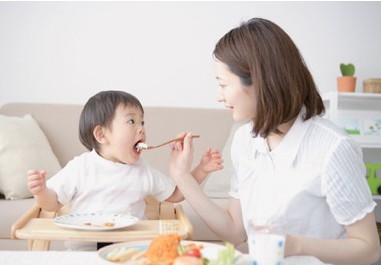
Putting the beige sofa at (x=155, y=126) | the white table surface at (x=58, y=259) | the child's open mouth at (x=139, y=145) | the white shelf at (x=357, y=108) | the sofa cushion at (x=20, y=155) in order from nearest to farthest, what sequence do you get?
the white table surface at (x=58, y=259) → the child's open mouth at (x=139, y=145) → the sofa cushion at (x=20, y=155) → the beige sofa at (x=155, y=126) → the white shelf at (x=357, y=108)

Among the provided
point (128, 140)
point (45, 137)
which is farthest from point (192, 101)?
point (128, 140)

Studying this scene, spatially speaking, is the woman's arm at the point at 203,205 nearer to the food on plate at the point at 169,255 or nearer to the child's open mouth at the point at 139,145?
the child's open mouth at the point at 139,145

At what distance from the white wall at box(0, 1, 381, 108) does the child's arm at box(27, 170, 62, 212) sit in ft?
5.71

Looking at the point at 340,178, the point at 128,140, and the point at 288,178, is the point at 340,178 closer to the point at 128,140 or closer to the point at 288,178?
the point at 288,178

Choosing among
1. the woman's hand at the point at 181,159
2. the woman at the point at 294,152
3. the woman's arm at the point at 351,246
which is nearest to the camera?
the woman's arm at the point at 351,246

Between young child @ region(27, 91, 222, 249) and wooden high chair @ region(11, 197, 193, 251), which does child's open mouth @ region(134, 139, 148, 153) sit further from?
wooden high chair @ region(11, 197, 193, 251)

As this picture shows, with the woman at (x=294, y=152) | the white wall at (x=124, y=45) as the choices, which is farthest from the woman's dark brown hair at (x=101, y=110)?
the white wall at (x=124, y=45)

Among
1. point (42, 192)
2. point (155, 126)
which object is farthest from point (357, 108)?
point (42, 192)

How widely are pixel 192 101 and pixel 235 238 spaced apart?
1.84 m

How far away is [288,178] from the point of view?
1.40 metres

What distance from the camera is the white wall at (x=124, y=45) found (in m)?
3.24

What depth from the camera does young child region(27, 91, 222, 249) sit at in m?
1.67

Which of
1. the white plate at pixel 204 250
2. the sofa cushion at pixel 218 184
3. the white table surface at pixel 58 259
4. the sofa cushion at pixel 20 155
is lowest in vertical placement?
the sofa cushion at pixel 218 184

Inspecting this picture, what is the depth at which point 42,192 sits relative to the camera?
4.97 ft
